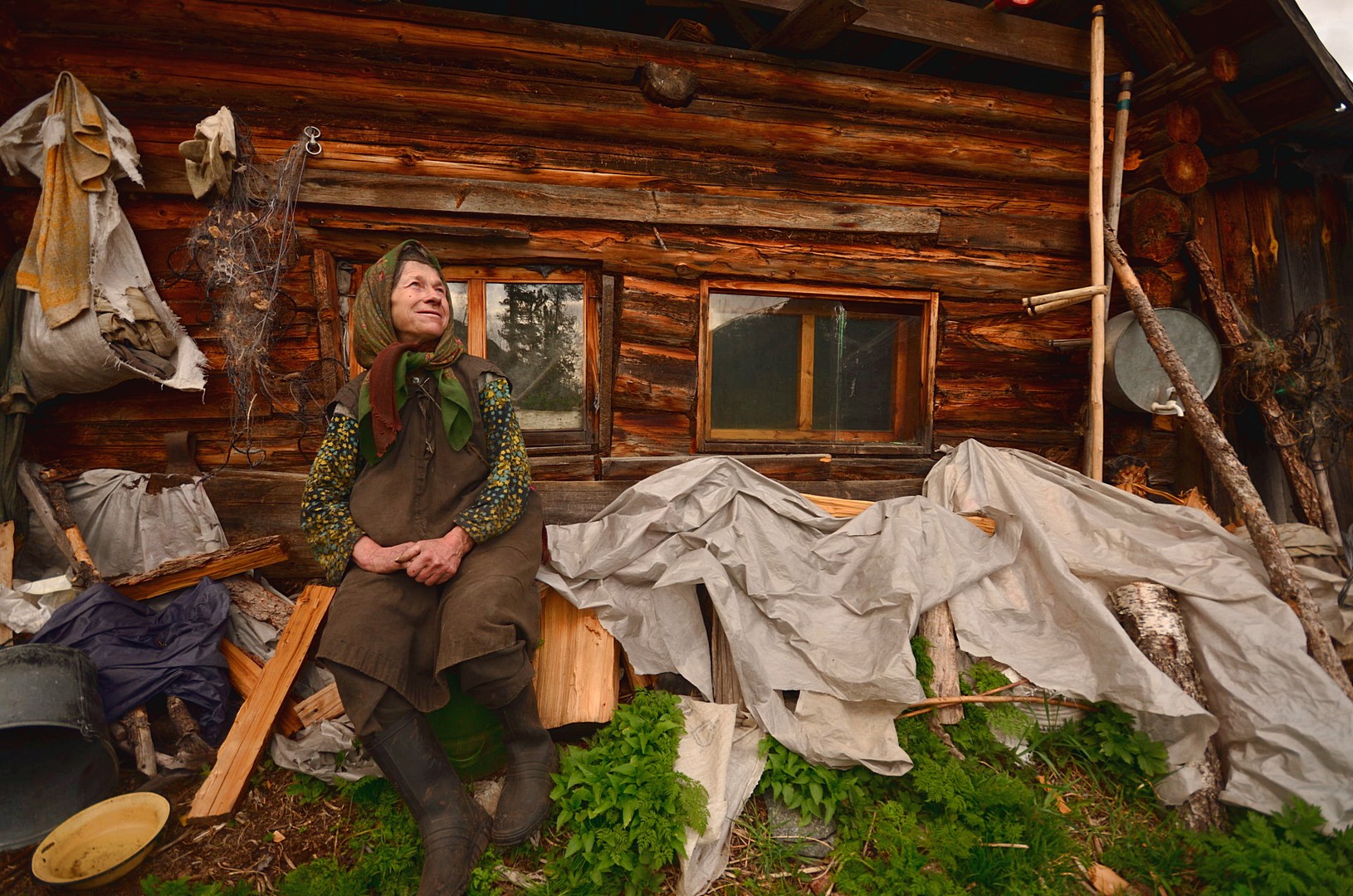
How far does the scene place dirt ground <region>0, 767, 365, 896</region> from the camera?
218 cm

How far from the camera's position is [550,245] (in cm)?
350

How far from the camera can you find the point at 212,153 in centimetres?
289

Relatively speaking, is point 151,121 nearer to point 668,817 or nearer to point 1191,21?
point 668,817

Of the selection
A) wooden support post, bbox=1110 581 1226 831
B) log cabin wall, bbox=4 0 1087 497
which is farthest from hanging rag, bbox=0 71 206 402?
wooden support post, bbox=1110 581 1226 831

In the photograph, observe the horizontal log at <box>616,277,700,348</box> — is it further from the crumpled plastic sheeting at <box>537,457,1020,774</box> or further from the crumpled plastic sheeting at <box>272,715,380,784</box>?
the crumpled plastic sheeting at <box>272,715,380,784</box>

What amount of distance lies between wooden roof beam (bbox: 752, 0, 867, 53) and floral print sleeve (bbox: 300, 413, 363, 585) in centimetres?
320

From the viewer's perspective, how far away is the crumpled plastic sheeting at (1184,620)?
92.7 inches

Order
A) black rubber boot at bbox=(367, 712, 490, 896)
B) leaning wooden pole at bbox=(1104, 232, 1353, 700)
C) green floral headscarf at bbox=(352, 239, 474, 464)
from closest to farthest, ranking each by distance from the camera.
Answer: black rubber boot at bbox=(367, 712, 490, 896) < green floral headscarf at bbox=(352, 239, 474, 464) < leaning wooden pole at bbox=(1104, 232, 1353, 700)

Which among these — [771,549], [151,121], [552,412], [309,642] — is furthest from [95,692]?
[771,549]

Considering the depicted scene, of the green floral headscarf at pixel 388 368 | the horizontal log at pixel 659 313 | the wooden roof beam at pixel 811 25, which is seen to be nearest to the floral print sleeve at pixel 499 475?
the green floral headscarf at pixel 388 368

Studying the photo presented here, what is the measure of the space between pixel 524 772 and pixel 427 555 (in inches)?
36.3

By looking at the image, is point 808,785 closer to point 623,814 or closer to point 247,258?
point 623,814

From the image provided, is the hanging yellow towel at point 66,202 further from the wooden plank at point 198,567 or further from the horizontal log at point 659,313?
the horizontal log at point 659,313

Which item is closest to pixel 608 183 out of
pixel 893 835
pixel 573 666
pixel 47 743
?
pixel 573 666
